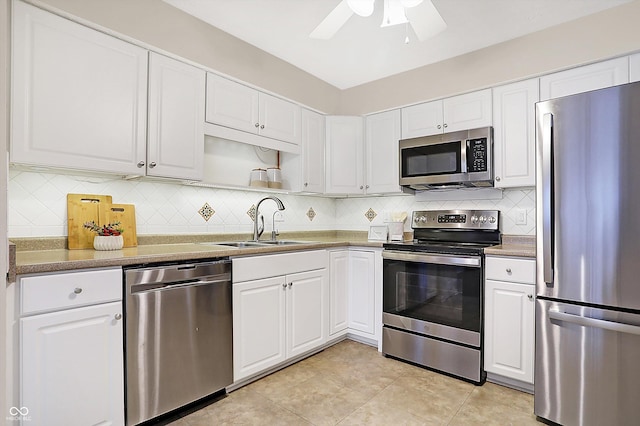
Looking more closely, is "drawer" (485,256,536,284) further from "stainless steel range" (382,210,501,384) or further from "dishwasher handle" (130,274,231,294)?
"dishwasher handle" (130,274,231,294)

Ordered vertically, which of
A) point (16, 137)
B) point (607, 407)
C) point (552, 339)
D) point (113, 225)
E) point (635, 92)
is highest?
point (635, 92)

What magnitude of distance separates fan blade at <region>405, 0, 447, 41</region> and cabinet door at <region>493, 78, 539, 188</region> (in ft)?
3.28

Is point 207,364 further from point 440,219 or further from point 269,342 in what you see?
point 440,219

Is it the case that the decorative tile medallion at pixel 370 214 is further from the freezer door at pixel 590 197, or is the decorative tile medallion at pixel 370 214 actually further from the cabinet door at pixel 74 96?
the cabinet door at pixel 74 96

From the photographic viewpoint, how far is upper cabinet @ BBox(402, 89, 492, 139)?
8.66ft

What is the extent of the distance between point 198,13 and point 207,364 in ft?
7.14

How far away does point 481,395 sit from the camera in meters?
2.14

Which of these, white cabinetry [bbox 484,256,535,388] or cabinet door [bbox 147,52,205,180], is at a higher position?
cabinet door [bbox 147,52,205,180]

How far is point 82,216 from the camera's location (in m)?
2.01

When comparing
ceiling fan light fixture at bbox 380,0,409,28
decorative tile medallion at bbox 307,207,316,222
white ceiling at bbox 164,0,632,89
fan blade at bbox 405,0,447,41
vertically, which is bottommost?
decorative tile medallion at bbox 307,207,316,222

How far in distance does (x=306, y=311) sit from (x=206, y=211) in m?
1.08

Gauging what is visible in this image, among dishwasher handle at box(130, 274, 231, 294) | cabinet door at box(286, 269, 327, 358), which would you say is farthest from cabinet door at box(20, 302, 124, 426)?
cabinet door at box(286, 269, 327, 358)

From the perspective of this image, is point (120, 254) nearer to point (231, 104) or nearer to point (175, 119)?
point (175, 119)

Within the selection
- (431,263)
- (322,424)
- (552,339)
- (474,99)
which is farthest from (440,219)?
(322,424)
